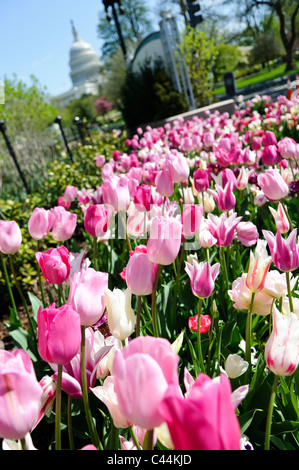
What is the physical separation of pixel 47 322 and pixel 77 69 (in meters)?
92.7

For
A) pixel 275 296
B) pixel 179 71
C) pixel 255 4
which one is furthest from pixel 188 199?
pixel 255 4

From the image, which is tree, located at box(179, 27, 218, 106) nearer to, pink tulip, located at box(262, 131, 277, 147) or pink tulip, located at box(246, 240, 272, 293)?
pink tulip, located at box(262, 131, 277, 147)

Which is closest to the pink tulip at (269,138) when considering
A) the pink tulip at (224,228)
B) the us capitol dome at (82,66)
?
the pink tulip at (224,228)

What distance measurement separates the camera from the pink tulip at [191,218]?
154 cm

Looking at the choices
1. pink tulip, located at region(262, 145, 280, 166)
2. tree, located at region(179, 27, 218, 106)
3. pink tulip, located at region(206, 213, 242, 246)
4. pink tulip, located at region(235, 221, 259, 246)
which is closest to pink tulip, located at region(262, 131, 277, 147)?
pink tulip, located at region(262, 145, 280, 166)

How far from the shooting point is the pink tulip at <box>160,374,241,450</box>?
46cm

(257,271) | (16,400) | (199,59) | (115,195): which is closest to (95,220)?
(115,195)

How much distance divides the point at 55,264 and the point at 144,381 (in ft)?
2.54

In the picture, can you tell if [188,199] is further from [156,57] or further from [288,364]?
[156,57]

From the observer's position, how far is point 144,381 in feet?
1.76

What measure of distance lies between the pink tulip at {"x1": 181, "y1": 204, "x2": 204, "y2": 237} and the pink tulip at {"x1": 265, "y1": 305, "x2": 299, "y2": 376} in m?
0.70

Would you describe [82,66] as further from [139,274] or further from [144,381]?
[144,381]

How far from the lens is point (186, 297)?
7.17 ft

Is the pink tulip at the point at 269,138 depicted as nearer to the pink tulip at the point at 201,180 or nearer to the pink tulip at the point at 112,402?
the pink tulip at the point at 201,180
